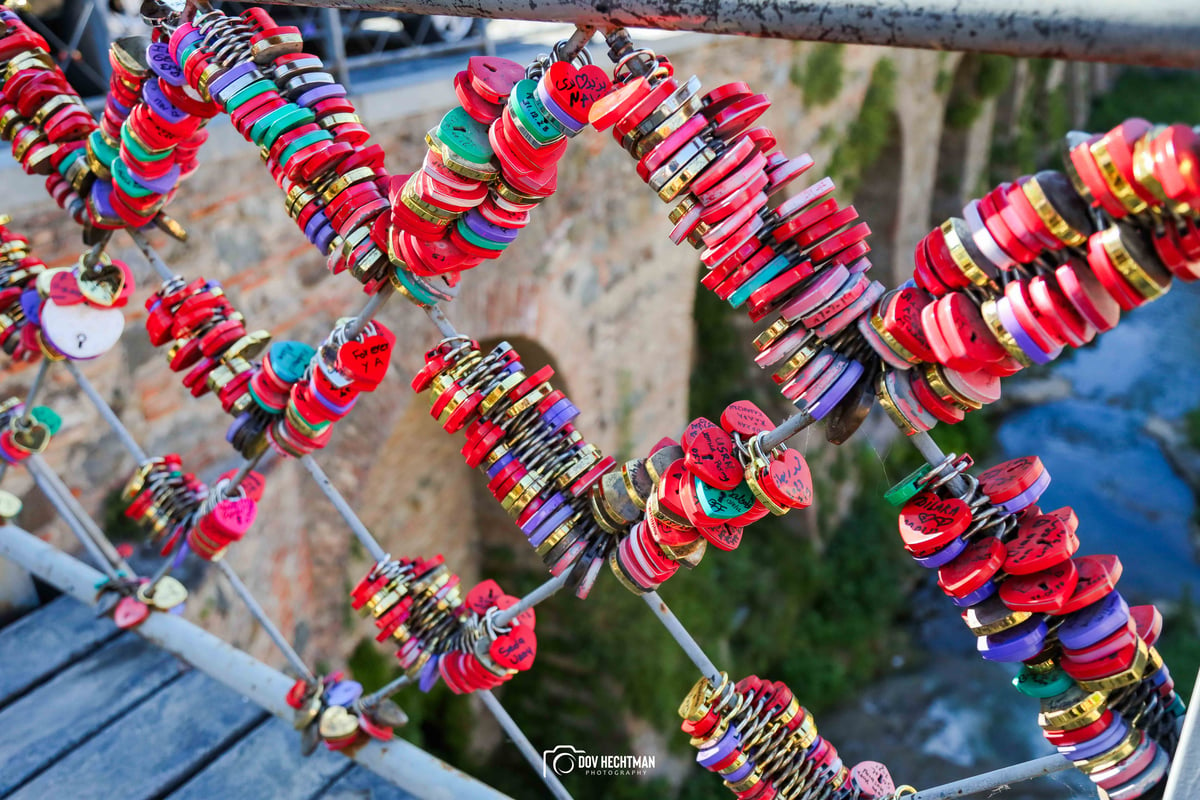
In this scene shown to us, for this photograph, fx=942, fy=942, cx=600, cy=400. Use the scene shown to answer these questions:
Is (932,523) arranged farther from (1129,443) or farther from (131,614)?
(1129,443)

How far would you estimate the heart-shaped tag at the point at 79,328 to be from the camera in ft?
4.33

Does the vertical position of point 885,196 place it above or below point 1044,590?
below

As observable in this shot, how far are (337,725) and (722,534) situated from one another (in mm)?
629

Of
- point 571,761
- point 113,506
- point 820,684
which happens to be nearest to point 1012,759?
point 820,684

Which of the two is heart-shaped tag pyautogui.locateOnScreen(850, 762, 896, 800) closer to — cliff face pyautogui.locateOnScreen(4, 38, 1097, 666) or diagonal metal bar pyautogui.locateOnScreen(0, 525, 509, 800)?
diagonal metal bar pyautogui.locateOnScreen(0, 525, 509, 800)

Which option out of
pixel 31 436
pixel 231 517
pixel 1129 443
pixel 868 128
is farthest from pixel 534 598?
pixel 1129 443

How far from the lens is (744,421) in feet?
2.48

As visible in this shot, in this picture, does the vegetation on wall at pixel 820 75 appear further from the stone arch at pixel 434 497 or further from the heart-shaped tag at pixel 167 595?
the heart-shaped tag at pixel 167 595

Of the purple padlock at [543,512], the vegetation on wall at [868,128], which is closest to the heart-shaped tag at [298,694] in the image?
the purple padlock at [543,512]

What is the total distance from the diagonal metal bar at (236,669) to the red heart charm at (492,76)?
28.7 inches

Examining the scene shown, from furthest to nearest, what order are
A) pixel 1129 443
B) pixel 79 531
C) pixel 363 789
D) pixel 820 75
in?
pixel 1129 443 → pixel 820 75 → pixel 79 531 → pixel 363 789

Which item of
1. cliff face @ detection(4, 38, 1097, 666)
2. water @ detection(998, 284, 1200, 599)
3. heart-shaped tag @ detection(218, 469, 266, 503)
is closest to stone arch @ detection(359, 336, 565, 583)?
cliff face @ detection(4, 38, 1097, 666)

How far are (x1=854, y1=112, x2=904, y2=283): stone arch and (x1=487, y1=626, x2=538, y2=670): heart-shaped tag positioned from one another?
6.57m

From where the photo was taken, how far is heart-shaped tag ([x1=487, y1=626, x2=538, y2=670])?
1021 millimetres
